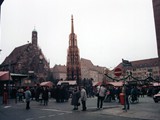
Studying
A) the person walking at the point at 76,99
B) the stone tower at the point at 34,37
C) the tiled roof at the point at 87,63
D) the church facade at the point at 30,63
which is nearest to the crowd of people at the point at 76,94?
the person walking at the point at 76,99

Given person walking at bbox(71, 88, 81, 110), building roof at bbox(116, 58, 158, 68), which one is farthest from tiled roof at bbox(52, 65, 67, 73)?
person walking at bbox(71, 88, 81, 110)

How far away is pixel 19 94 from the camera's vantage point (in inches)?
1114

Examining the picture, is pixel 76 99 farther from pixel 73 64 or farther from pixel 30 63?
pixel 73 64

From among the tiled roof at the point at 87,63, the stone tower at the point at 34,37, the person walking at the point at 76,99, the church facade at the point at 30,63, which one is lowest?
the person walking at the point at 76,99

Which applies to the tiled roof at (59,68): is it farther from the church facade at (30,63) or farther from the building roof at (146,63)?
the building roof at (146,63)

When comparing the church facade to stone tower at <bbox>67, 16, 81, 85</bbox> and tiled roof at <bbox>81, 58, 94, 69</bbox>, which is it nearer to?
stone tower at <bbox>67, 16, 81, 85</bbox>

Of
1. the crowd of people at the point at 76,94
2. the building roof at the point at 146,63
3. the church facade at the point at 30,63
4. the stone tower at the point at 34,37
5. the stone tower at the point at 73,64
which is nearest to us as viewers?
the crowd of people at the point at 76,94

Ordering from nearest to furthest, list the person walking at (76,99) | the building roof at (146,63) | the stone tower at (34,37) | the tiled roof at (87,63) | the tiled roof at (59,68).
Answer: the person walking at (76,99), the stone tower at (34,37), the building roof at (146,63), the tiled roof at (59,68), the tiled roof at (87,63)

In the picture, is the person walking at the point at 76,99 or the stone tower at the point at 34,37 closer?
the person walking at the point at 76,99

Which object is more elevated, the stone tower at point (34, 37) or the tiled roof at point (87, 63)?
the stone tower at point (34, 37)

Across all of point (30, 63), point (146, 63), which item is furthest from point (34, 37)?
point (146, 63)

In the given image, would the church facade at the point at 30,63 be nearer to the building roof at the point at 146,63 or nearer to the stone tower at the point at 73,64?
the stone tower at the point at 73,64

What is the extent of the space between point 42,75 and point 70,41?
2005 centimetres

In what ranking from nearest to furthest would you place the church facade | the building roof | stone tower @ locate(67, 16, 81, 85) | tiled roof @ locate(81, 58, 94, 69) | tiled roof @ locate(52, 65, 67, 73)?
1. the church facade
2. stone tower @ locate(67, 16, 81, 85)
3. the building roof
4. tiled roof @ locate(52, 65, 67, 73)
5. tiled roof @ locate(81, 58, 94, 69)
